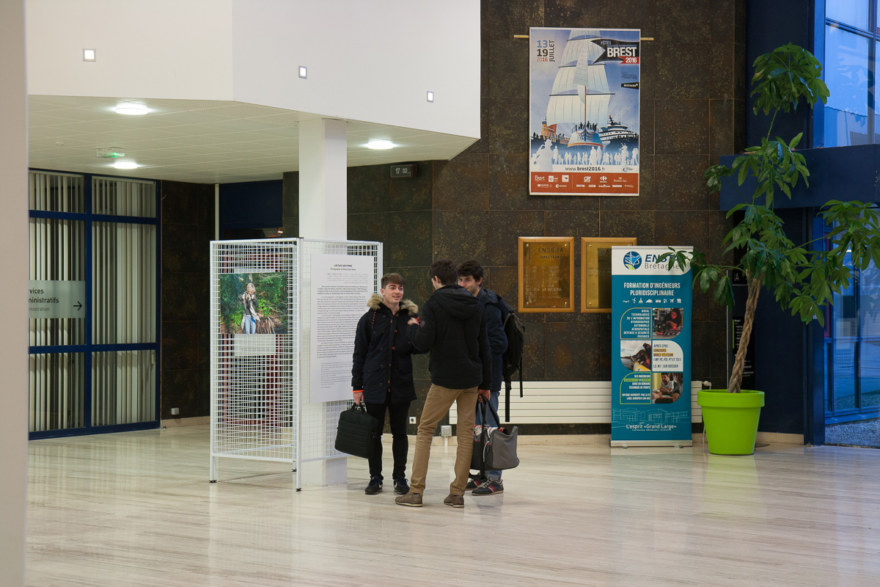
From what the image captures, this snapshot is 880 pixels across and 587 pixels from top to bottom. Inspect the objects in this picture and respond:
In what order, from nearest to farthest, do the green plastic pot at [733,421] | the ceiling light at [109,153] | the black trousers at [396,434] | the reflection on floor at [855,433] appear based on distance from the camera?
the black trousers at [396,434] → the ceiling light at [109,153] → the green plastic pot at [733,421] → the reflection on floor at [855,433]

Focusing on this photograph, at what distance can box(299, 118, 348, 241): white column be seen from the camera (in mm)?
8102

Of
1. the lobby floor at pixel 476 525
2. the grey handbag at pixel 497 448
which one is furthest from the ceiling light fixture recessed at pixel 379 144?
the grey handbag at pixel 497 448

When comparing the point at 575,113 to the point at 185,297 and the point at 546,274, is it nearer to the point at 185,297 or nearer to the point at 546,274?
the point at 546,274

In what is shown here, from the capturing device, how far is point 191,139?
29.7 ft

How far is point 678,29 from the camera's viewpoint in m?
10.8

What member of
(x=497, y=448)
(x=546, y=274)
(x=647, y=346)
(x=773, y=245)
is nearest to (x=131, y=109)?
(x=497, y=448)

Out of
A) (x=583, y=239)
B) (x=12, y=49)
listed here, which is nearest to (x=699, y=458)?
(x=583, y=239)

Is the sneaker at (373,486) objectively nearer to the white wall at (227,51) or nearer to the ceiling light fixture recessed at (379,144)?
the white wall at (227,51)

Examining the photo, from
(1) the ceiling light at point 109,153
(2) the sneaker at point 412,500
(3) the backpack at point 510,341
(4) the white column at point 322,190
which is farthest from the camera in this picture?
(1) the ceiling light at point 109,153

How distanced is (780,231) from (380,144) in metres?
3.92

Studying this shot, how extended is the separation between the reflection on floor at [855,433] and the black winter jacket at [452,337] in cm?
542

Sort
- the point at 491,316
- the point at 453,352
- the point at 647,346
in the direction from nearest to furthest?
the point at 453,352
the point at 491,316
the point at 647,346

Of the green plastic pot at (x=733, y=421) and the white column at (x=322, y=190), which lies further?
the green plastic pot at (x=733, y=421)

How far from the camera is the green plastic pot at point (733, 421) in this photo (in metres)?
9.88
